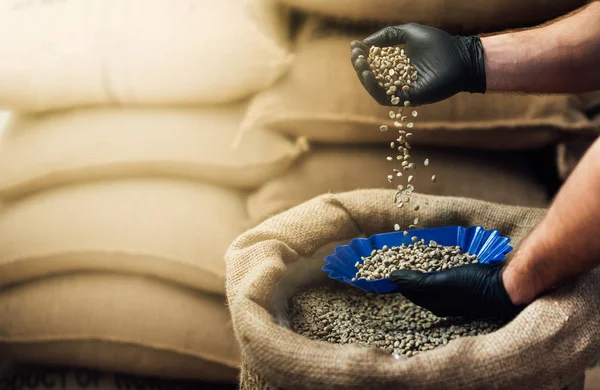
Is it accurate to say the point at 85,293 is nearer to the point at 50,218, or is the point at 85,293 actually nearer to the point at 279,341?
the point at 50,218

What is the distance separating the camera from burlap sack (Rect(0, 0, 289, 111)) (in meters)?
1.20

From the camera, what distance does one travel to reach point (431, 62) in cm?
102

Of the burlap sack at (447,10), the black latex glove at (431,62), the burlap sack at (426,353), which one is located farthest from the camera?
the burlap sack at (447,10)

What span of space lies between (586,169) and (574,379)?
275mm

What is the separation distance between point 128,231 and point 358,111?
50cm

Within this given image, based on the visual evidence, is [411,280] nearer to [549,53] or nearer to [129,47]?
[549,53]

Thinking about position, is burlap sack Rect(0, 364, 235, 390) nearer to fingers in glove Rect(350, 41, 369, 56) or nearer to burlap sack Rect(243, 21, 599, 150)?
burlap sack Rect(243, 21, 599, 150)

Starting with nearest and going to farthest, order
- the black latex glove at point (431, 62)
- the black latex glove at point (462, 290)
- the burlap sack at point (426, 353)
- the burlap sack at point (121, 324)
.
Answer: the burlap sack at point (426, 353) → the black latex glove at point (462, 290) → the black latex glove at point (431, 62) → the burlap sack at point (121, 324)

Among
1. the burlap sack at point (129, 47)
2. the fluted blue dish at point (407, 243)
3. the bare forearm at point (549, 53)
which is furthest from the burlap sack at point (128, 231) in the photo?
the bare forearm at point (549, 53)

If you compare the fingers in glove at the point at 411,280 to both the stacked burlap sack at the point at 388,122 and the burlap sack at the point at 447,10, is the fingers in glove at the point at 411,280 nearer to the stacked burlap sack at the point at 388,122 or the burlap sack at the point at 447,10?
the stacked burlap sack at the point at 388,122

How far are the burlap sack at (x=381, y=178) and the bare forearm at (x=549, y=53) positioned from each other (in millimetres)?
285

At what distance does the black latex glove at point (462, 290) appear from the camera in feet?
2.97

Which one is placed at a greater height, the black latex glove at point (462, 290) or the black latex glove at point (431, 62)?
the black latex glove at point (431, 62)

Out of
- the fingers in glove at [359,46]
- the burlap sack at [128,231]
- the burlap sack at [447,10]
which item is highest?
the burlap sack at [447,10]
